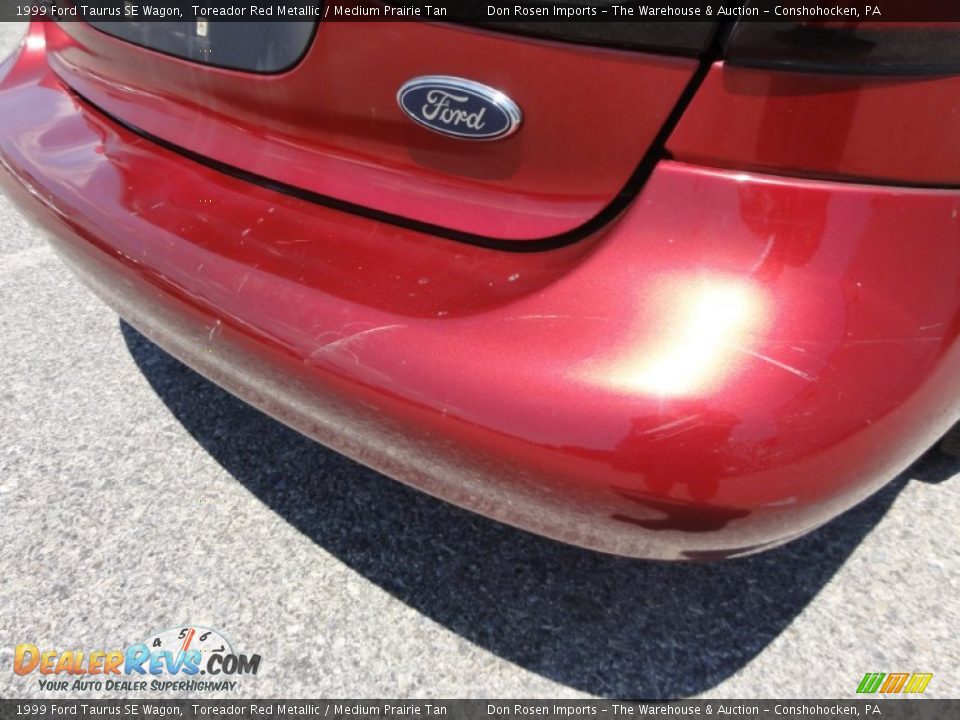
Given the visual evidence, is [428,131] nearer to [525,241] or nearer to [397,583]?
[525,241]

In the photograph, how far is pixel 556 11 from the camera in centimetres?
96

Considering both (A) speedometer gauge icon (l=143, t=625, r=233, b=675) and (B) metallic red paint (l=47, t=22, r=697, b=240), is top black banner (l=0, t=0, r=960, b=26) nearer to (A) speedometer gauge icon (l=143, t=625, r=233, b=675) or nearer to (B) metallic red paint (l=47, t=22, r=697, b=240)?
(B) metallic red paint (l=47, t=22, r=697, b=240)

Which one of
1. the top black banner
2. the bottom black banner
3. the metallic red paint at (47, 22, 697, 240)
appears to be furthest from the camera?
the bottom black banner

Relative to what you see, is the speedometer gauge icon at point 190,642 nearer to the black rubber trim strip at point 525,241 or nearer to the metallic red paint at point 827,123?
the black rubber trim strip at point 525,241

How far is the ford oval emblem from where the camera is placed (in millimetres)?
1024

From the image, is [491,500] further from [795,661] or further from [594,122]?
[795,661]

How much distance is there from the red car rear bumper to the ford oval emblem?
0.54ft

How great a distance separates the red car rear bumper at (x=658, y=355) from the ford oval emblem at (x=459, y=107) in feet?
0.54

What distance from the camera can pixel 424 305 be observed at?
1047mm

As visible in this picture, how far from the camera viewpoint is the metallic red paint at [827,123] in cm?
88

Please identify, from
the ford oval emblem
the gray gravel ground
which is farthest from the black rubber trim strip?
the gray gravel ground

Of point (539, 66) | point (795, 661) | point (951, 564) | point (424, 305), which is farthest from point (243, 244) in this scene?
point (951, 564)

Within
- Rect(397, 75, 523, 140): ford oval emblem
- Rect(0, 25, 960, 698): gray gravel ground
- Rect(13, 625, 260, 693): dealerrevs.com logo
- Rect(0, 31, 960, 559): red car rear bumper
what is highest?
Rect(397, 75, 523, 140): ford oval emblem

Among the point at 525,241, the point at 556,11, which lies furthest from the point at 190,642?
the point at 556,11
